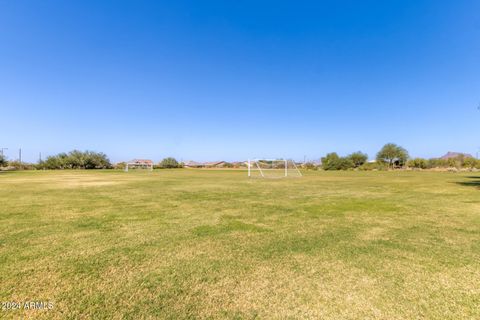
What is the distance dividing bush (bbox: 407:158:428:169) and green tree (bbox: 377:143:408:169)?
8.10ft

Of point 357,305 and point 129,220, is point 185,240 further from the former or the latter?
point 357,305

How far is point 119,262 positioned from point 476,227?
7135mm

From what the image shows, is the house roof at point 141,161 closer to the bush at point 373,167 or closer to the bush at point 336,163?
the bush at point 336,163

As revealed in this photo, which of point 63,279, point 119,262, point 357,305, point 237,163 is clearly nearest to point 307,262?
point 357,305

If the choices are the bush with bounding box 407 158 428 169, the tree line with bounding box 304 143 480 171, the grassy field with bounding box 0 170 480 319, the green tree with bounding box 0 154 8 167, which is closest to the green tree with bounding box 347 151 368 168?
the tree line with bounding box 304 143 480 171

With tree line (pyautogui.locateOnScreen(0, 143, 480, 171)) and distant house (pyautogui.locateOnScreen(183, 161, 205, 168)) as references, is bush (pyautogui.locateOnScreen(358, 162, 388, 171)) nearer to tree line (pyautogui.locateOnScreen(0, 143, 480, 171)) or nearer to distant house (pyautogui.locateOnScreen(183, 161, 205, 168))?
tree line (pyautogui.locateOnScreen(0, 143, 480, 171))

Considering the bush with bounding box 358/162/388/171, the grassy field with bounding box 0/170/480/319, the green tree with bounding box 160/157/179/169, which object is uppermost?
the green tree with bounding box 160/157/179/169

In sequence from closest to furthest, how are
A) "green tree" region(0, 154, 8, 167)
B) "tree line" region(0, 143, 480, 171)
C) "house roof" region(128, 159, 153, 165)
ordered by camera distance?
"green tree" region(0, 154, 8, 167)
"tree line" region(0, 143, 480, 171)
"house roof" region(128, 159, 153, 165)

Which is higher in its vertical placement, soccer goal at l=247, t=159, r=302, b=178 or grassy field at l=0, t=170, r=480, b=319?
soccer goal at l=247, t=159, r=302, b=178

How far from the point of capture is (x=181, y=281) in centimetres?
289

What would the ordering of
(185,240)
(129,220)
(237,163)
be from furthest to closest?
(237,163), (129,220), (185,240)

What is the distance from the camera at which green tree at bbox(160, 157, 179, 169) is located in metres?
60.9

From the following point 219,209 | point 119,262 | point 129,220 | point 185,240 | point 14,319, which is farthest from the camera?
point 219,209

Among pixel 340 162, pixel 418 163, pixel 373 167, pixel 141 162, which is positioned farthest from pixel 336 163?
pixel 141 162
